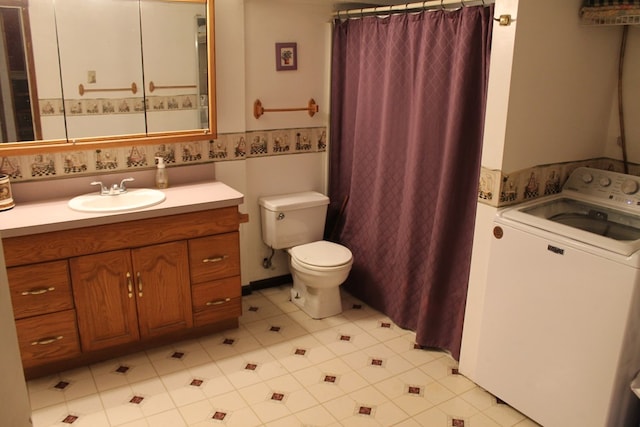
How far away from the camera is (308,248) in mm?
3357

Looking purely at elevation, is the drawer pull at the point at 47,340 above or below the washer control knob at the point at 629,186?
below

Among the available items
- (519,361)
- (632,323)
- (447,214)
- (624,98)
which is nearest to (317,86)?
(447,214)

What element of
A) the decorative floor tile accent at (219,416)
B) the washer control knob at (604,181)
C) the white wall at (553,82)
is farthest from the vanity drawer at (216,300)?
the washer control knob at (604,181)

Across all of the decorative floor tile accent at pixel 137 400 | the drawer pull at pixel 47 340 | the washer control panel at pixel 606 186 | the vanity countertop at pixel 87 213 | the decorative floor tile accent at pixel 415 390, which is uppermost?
the washer control panel at pixel 606 186

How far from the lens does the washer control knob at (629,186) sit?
7.89ft

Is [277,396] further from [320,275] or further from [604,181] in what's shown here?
[604,181]

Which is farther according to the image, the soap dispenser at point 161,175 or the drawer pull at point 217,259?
the soap dispenser at point 161,175

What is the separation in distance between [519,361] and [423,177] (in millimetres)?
1049

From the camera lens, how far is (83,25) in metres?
2.73

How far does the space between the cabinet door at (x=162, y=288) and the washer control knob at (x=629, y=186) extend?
84.2 inches

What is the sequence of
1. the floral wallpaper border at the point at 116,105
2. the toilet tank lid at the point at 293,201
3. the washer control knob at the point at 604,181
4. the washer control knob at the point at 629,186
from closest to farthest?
the washer control knob at the point at 629,186, the washer control knob at the point at 604,181, the floral wallpaper border at the point at 116,105, the toilet tank lid at the point at 293,201

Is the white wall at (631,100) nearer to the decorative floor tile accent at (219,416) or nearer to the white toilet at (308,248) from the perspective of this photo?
the white toilet at (308,248)

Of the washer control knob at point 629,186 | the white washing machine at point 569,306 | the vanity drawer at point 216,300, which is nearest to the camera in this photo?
the white washing machine at point 569,306

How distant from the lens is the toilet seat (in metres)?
3.16
